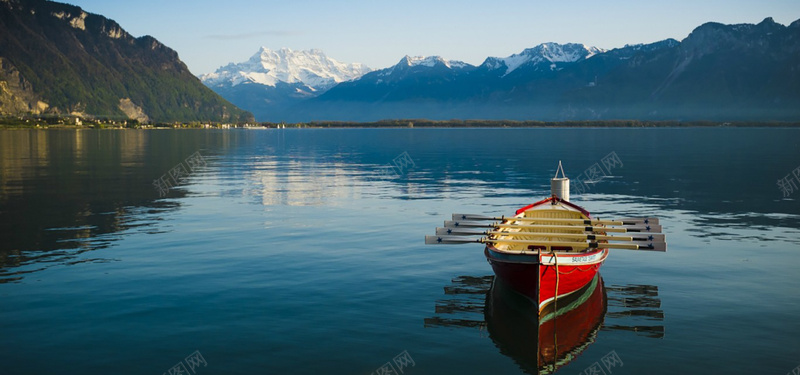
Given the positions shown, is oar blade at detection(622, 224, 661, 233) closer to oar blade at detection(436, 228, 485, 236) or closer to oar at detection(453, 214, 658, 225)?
oar at detection(453, 214, 658, 225)

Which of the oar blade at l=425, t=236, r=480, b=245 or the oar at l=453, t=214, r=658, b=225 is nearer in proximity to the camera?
the oar blade at l=425, t=236, r=480, b=245

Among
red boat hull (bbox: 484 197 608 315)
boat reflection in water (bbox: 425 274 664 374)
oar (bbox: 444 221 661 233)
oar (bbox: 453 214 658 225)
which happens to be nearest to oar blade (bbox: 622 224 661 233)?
oar (bbox: 444 221 661 233)

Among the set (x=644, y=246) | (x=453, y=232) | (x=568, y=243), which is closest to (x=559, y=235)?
(x=568, y=243)

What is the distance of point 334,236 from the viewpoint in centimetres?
4209

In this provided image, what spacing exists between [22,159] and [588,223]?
10455 centimetres

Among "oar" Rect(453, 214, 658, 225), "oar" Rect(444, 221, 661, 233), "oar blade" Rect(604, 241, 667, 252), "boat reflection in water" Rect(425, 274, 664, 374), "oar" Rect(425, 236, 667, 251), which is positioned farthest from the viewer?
"oar" Rect(453, 214, 658, 225)

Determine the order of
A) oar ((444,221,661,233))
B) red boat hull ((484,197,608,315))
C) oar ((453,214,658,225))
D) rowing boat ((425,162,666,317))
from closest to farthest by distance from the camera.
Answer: red boat hull ((484,197,608,315)) → rowing boat ((425,162,666,317)) → oar ((444,221,661,233)) → oar ((453,214,658,225))

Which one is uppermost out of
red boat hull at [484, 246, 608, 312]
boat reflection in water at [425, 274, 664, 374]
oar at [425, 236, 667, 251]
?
oar at [425, 236, 667, 251]

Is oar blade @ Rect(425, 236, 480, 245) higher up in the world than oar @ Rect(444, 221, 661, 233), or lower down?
lower down

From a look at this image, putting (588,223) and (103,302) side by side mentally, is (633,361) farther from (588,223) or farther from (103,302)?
(103,302)

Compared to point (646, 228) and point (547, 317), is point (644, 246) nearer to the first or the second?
point (646, 228)

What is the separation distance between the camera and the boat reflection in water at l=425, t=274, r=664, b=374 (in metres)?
22.8

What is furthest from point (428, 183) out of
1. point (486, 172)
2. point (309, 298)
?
point (309, 298)

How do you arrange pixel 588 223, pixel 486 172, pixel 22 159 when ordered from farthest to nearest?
pixel 22 159, pixel 486 172, pixel 588 223
